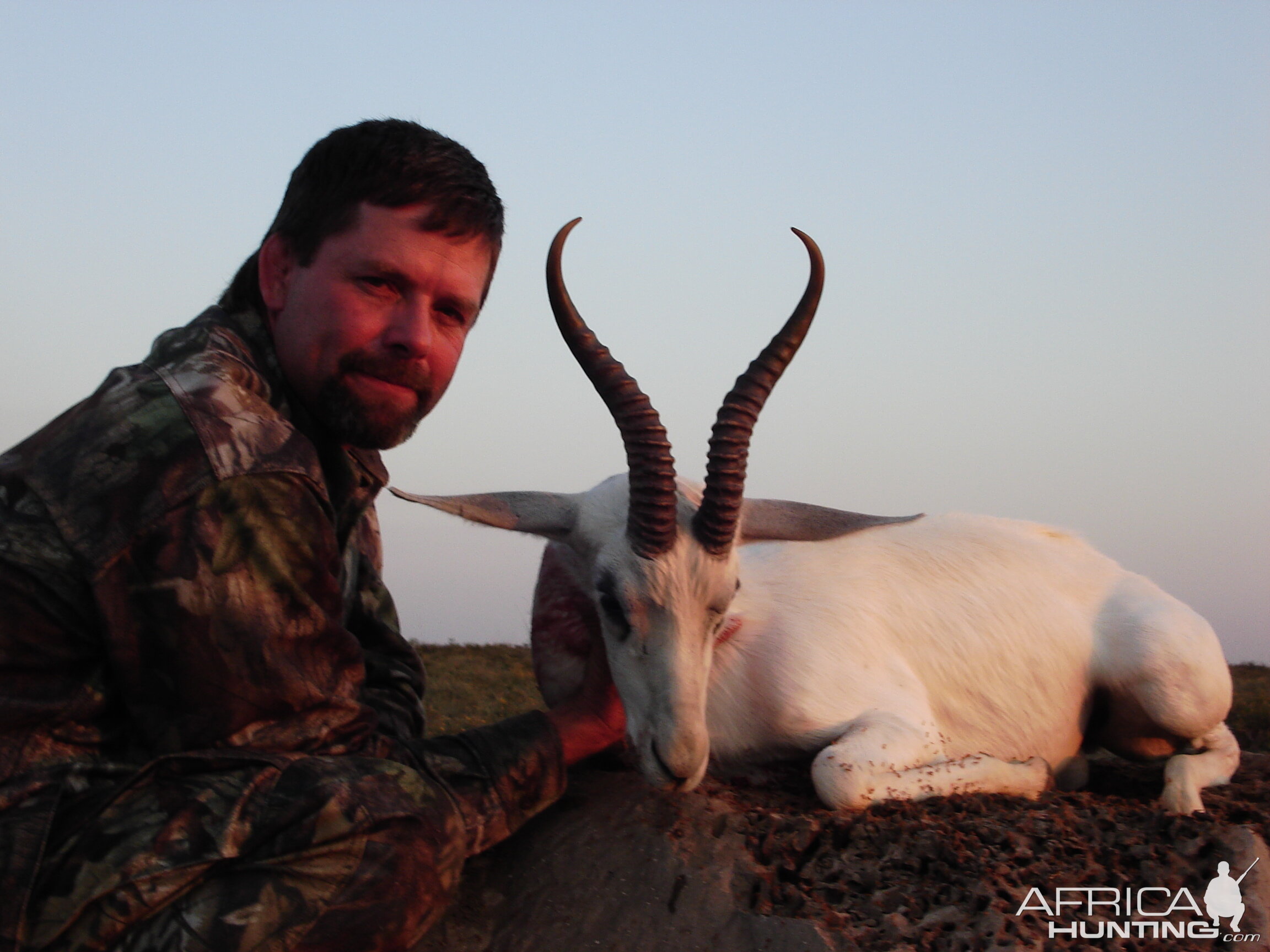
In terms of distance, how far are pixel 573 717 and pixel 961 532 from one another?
3.20m

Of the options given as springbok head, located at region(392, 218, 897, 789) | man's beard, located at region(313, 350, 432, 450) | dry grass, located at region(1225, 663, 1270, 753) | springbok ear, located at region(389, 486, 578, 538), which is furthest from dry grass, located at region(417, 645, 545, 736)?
dry grass, located at region(1225, 663, 1270, 753)

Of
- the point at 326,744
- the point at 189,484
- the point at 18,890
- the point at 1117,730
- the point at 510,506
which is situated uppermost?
the point at 189,484

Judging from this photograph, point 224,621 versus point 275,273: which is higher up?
point 275,273

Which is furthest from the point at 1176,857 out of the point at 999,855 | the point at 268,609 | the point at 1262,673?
the point at 1262,673

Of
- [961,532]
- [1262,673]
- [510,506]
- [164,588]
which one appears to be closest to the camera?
[164,588]

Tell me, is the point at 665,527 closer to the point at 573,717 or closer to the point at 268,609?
the point at 573,717

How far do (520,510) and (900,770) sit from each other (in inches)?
79.4

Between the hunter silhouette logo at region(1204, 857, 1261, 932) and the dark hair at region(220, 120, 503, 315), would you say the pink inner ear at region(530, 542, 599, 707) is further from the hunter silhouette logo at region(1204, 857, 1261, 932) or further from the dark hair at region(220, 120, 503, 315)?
the hunter silhouette logo at region(1204, 857, 1261, 932)

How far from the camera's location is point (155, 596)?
304cm

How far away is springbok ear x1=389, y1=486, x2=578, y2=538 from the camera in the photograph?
4.89 m

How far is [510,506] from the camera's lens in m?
5.09

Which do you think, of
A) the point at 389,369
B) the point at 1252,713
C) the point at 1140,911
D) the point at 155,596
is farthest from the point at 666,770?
the point at 1252,713

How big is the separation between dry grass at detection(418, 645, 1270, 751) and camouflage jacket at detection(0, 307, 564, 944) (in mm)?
3140

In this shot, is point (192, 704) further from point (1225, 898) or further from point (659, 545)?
point (1225, 898)
